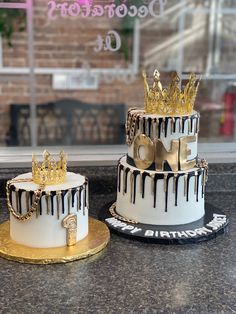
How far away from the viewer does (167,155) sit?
0.85m

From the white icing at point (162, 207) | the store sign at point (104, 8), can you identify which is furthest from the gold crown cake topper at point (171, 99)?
the store sign at point (104, 8)

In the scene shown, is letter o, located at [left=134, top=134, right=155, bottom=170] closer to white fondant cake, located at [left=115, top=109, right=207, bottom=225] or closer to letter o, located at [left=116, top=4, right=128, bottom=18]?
white fondant cake, located at [left=115, top=109, right=207, bottom=225]

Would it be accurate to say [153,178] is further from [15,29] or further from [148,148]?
[15,29]

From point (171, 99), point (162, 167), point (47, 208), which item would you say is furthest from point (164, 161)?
point (47, 208)

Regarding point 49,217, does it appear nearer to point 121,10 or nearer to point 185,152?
point 185,152

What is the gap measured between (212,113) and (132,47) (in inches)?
22.5

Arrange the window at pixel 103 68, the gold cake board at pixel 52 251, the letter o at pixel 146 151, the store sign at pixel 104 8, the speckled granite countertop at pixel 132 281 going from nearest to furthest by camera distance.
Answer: the speckled granite countertop at pixel 132 281, the gold cake board at pixel 52 251, the letter o at pixel 146 151, the store sign at pixel 104 8, the window at pixel 103 68

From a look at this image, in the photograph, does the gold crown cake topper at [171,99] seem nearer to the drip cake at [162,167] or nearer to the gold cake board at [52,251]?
the drip cake at [162,167]

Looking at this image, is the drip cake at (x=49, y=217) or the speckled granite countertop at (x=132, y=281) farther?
the drip cake at (x=49, y=217)

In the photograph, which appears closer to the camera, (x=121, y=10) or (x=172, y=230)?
(x=172, y=230)

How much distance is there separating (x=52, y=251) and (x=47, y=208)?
0.07m

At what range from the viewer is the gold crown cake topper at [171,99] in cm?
86

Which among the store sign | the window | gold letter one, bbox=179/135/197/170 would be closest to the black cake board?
gold letter one, bbox=179/135/197/170

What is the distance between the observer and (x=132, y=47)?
2676 mm
